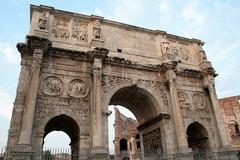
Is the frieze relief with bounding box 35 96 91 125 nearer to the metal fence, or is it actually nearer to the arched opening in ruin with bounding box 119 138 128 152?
the metal fence

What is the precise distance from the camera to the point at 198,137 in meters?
12.7

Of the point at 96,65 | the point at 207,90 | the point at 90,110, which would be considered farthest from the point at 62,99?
the point at 207,90

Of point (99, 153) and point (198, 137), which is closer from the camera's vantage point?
point (99, 153)

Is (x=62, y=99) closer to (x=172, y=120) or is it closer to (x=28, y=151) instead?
(x=28, y=151)

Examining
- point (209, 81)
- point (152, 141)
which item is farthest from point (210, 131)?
point (152, 141)

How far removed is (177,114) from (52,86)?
6.23 m

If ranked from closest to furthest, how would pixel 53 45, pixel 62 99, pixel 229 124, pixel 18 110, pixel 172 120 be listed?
pixel 18 110
pixel 62 99
pixel 53 45
pixel 172 120
pixel 229 124

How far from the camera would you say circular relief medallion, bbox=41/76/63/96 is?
9734mm

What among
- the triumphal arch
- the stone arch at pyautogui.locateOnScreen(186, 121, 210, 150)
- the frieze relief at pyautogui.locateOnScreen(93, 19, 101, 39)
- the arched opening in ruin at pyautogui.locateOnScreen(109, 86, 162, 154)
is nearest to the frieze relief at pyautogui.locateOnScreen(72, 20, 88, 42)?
the triumphal arch

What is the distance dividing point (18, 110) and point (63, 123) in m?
2.30

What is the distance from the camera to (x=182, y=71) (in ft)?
42.3

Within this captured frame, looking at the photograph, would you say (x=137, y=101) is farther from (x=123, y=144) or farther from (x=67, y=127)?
(x=123, y=144)

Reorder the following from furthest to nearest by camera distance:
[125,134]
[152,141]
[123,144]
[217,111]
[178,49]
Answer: [123,144], [125,134], [178,49], [217,111], [152,141]

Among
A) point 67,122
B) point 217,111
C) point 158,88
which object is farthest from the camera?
point 217,111
